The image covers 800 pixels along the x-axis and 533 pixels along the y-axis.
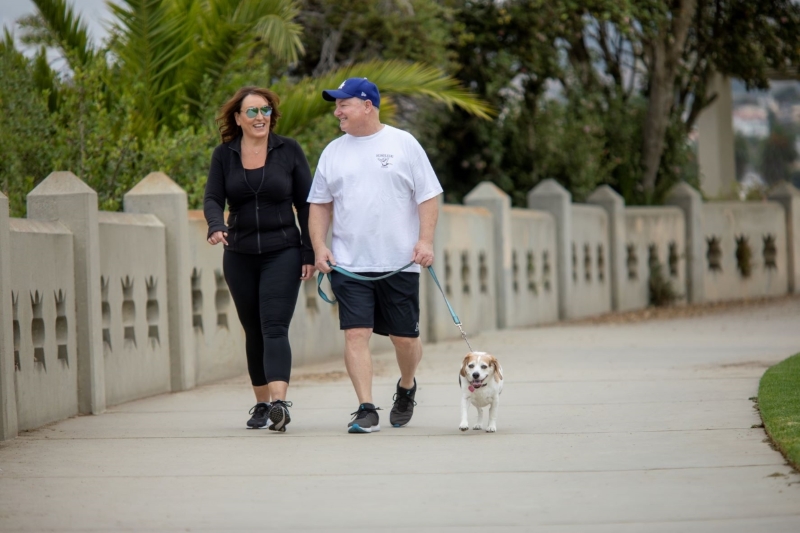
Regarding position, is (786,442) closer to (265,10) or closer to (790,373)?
(790,373)

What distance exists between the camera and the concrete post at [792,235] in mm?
25656

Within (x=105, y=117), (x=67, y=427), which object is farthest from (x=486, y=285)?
(x=67, y=427)

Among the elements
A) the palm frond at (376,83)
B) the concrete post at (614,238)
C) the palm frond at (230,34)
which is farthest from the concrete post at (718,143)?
the palm frond at (230,34)

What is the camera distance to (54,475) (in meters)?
6.57

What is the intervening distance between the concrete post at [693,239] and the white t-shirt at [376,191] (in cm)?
1611

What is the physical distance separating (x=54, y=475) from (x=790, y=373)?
553cm

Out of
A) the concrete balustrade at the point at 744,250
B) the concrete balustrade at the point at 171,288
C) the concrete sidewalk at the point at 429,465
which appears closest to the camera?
the concrete sidewalk at the point at 429,465

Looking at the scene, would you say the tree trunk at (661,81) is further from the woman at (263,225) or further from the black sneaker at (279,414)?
the black sneaker at (279,414)

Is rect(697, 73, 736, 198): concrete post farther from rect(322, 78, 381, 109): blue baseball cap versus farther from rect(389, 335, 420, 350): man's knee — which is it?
rect(322, 78, 381, 109): blue baseball cap

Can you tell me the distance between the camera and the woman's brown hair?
791cm

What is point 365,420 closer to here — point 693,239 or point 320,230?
point 320,230

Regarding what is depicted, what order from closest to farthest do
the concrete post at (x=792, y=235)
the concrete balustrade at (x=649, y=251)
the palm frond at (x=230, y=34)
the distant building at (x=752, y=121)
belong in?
1. the palm frond at (x=230, y=34)
2. the concrete balustrade at (x=649, y=251)
3. the concrete post at (x=792, y=235)
4. the distant building at (x=752, y=121)

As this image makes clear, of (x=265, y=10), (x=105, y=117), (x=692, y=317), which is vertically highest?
(x=265, y=10)

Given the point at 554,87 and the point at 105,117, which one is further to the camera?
the point at 554,87
